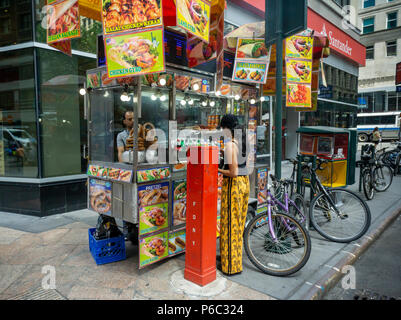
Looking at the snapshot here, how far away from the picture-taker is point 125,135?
416 cm

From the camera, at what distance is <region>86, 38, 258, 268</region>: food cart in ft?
11.9

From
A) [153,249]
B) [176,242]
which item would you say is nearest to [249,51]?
[176,242]

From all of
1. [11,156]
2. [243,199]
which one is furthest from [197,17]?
[11,156]

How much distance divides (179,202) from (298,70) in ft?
10.4

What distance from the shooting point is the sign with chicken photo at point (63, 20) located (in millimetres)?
3878

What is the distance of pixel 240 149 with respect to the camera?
3.70 metres

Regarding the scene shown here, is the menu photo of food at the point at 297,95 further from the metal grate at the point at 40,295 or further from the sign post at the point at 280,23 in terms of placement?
the metal grate at the point at 40,295

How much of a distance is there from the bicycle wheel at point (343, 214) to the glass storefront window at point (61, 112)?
507cm

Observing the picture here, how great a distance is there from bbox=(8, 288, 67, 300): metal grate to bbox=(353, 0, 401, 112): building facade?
35846 mm

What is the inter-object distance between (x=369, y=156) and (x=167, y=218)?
6258 mm

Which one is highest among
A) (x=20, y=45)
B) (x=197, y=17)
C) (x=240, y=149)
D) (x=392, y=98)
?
(x=392, y=98)

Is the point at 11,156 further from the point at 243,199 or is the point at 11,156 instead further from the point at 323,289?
the point at 323,289

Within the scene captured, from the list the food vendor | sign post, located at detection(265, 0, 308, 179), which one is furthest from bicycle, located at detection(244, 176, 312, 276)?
the food vendor
